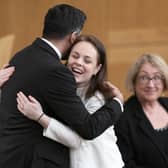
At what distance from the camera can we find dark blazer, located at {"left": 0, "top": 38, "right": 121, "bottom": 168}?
8.79 feet

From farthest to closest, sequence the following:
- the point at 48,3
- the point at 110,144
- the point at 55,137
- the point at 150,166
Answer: the point at 48,3
the point at 150,166
the point at 110,144
the point at 55,137

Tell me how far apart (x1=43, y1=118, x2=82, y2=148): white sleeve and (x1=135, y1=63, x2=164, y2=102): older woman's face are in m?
1.07

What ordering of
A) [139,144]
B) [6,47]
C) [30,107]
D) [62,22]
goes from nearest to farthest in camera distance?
[30,107]
[62,22]
[139,144]
[6,47]

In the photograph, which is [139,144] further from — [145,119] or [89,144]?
[89,144]

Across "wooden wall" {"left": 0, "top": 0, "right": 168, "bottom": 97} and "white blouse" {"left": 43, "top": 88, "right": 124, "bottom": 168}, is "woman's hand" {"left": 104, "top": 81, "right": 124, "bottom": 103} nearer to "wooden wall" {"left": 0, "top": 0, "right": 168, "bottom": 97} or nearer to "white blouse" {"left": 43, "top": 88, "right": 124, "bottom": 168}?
"white blouse" {"left": 43, "top": 88, "right": 124, "bottom": 168}

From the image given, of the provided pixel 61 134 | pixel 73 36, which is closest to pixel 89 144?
pixel 61 134

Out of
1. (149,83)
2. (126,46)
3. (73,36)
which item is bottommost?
(126,46)

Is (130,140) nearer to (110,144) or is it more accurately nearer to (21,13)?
(110,144)

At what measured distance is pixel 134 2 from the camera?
5.85 m

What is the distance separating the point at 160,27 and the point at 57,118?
339 centimetres

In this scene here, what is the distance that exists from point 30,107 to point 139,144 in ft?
3.82

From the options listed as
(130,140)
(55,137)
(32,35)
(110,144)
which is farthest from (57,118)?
(32,35)

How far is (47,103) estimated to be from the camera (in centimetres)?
272

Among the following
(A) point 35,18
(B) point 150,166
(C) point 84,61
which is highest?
(C) point 84,61
